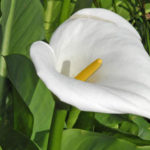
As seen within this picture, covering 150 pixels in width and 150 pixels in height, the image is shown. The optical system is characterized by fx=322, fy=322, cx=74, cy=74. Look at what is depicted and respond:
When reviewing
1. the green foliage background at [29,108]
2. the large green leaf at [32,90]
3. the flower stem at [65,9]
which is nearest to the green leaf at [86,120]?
the green foliage background at [29,108]

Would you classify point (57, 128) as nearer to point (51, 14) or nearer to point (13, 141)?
point (13, 141)

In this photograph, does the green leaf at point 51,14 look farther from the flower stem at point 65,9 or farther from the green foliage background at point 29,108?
the green foliage background at point 29,108

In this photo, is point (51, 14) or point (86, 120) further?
point (51, 14)

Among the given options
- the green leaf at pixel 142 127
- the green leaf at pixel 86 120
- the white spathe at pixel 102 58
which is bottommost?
the green leaf at pixel 142 127

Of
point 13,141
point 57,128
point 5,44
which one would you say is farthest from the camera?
point 5,44

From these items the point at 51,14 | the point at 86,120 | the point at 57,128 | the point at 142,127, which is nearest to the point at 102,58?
the point at 57,128

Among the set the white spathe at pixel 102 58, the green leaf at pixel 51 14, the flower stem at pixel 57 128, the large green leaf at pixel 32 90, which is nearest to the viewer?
the white spathe at pixel 102 58
